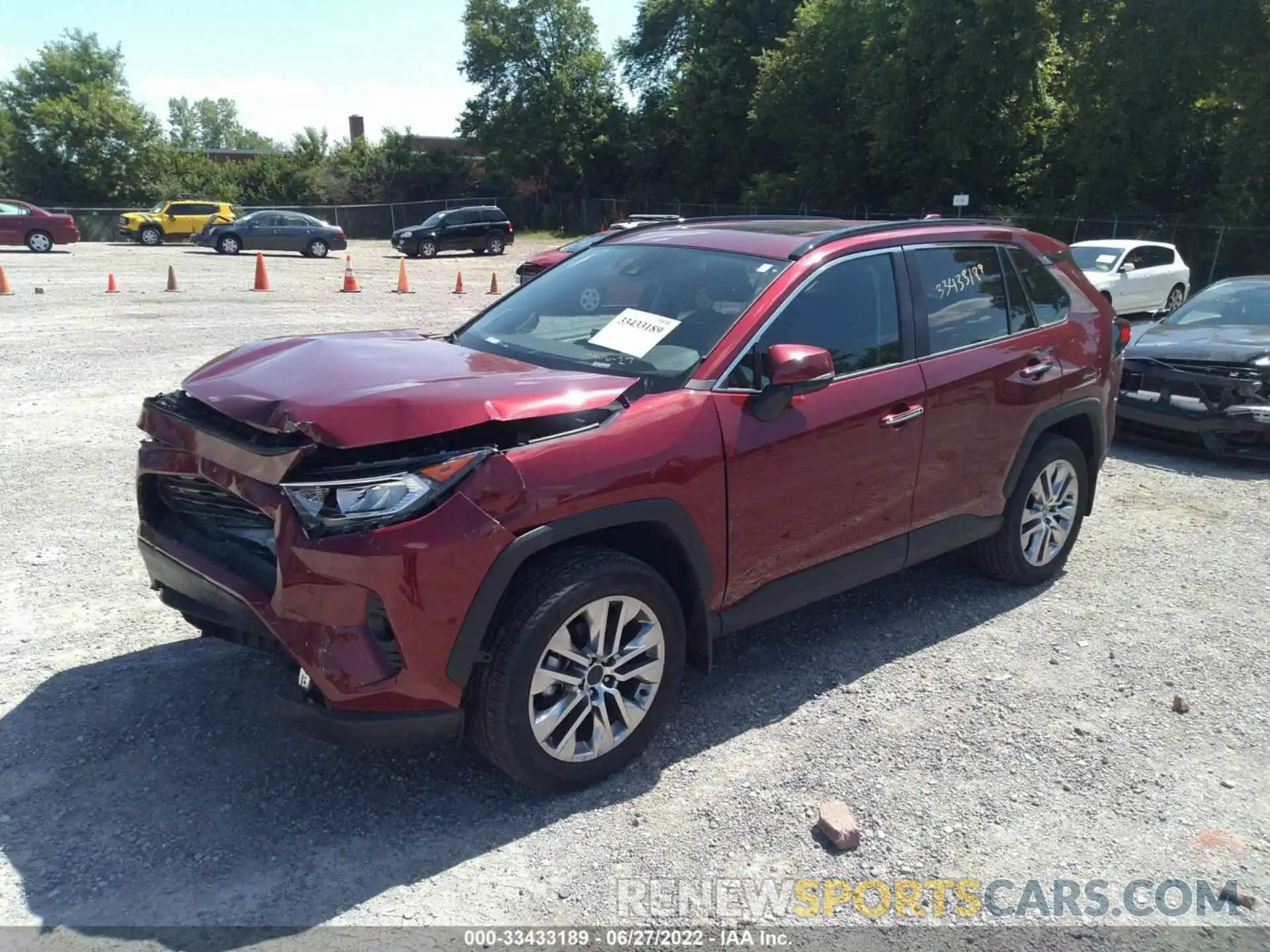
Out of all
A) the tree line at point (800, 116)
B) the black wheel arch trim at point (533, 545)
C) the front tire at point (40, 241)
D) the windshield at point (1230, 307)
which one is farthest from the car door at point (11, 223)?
the black wheel arch trim at point (533, 545)

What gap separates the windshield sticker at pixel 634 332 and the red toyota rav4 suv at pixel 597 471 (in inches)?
0.5

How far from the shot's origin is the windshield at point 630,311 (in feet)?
13.0

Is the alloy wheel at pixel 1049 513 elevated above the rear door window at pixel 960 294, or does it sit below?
below

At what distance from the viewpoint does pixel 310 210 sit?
1905 inches

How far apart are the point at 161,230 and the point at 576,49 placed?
29422 mm

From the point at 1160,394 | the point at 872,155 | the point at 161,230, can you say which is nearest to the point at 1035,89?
the point at 872,155

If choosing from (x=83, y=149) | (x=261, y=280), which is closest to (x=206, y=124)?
(x=83, y=149)

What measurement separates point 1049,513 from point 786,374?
243cm

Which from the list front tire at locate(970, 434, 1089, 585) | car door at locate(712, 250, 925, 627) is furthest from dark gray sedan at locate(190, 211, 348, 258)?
car door at locate(712, 250, 925, 627)

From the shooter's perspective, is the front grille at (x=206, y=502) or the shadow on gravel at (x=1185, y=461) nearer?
the front grille at (x=206, y=502)

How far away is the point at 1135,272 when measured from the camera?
16.7m

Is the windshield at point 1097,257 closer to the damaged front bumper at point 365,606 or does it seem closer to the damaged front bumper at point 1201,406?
the damaged front bumper at point 1201,406

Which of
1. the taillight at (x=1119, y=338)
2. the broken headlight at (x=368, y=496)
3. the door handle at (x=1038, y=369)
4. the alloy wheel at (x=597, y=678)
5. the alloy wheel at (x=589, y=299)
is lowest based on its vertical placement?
the alloy wheel at (x=597, y=678)

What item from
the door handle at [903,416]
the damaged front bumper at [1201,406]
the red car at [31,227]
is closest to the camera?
the door handle at [903,416]
